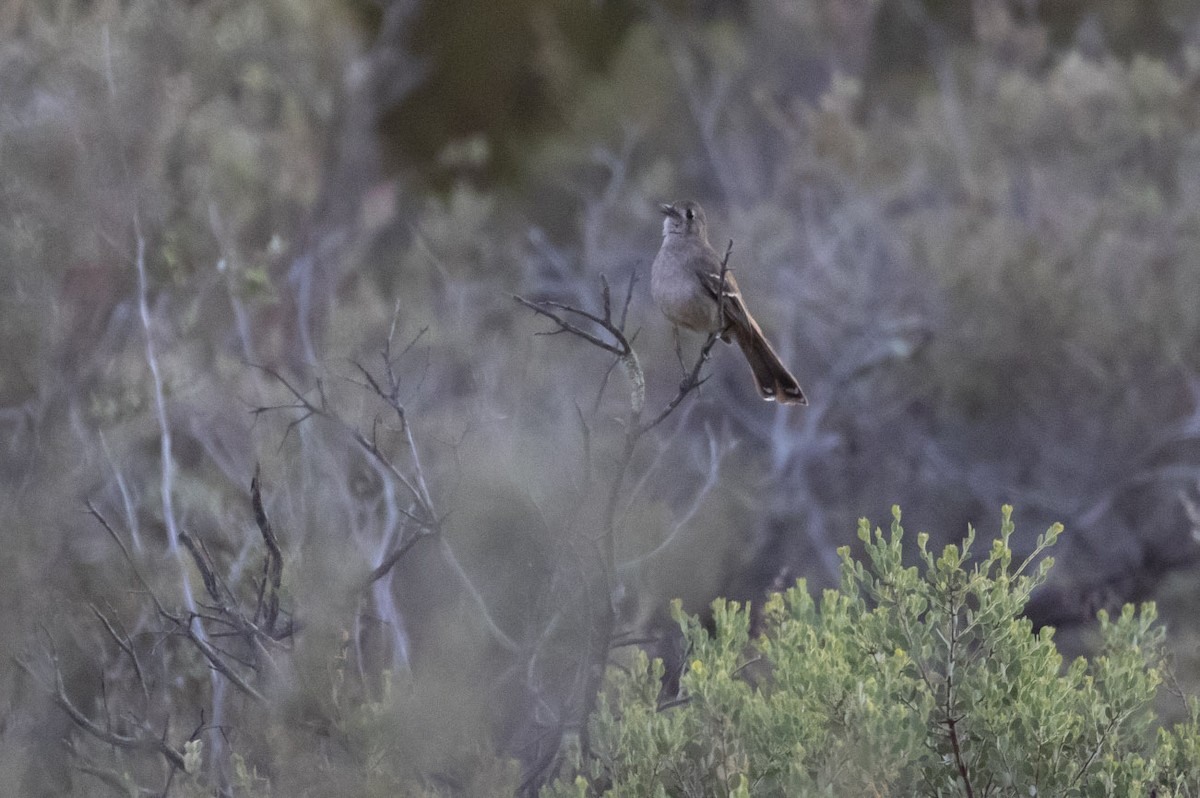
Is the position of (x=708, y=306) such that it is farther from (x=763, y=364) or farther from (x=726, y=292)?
(x=763, y=364)

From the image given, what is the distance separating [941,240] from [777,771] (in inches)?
340

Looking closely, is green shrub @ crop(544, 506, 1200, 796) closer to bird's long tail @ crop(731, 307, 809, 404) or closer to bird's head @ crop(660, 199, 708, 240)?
bird's long tail @ crop(731, 307, 809, 404)

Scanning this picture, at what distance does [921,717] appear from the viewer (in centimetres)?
382

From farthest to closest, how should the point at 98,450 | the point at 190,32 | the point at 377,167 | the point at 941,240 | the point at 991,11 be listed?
the point at 377,167, the point at 991,11, the point at 941,240, the point at 190,32, the point at 98,450

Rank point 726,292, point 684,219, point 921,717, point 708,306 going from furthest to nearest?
point 684,219
point 708,306
point 726,292
point 921,717

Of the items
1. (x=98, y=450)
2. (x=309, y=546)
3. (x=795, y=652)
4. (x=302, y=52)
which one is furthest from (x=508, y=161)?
(x=795, y=652)

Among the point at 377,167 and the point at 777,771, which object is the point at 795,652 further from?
the point at 377,167

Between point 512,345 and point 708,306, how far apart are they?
4896mm

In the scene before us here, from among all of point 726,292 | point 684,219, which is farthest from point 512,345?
point 726,292

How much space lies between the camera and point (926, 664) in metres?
3.99

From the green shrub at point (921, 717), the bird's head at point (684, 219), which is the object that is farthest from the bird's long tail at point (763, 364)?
the green shrub at point (921, 717)

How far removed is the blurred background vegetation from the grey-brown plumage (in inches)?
31.7

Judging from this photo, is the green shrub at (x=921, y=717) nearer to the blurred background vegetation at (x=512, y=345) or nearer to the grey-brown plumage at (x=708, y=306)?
the blurred background vegetation at (x=512, y=345)

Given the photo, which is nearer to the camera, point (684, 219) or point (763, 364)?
point (763, 364)
